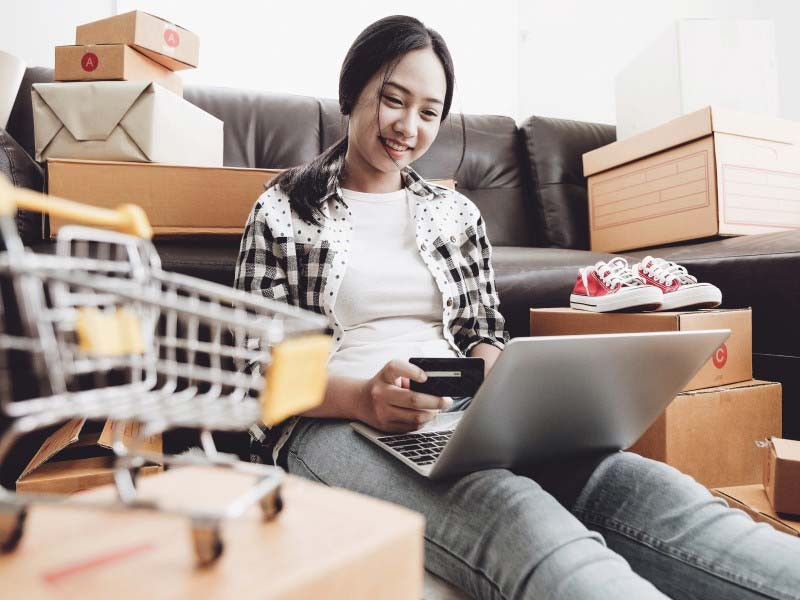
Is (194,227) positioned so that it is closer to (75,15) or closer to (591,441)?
(591,441)

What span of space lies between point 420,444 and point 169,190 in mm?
764

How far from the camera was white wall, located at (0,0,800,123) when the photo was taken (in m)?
1.90

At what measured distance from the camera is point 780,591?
1.73ft

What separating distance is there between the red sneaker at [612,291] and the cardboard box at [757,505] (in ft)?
1.11

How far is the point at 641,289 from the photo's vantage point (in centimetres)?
106

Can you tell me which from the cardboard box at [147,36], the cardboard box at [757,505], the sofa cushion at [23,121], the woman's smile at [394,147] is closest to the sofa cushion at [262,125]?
the cardboard box at [147,36]

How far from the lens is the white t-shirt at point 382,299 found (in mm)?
879

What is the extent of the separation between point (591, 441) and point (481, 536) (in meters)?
0.22

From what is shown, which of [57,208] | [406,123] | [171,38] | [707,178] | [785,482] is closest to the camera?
[57,208]

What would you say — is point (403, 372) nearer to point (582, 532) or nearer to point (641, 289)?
point (582, 532)

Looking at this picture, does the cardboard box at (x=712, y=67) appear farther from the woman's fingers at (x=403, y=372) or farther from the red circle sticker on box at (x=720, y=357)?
the woman's fingers at (x=403, y=372)

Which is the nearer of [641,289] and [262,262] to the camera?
[262,262]

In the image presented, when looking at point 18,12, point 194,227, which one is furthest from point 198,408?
point 18,12

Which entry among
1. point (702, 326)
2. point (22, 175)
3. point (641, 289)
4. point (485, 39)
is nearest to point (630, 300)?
point (641, 289)
